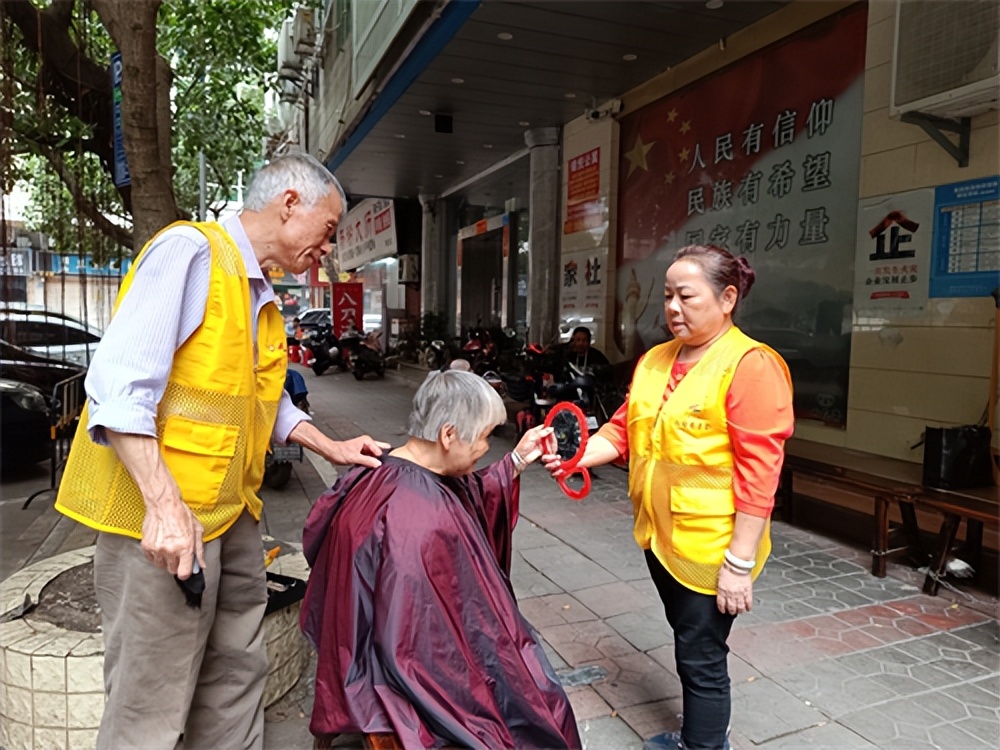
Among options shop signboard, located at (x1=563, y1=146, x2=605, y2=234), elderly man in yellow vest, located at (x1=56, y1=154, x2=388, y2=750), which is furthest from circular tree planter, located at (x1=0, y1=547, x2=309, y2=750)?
shop signboard, located at (x1=563, y1=146, x2=605, y2=234)

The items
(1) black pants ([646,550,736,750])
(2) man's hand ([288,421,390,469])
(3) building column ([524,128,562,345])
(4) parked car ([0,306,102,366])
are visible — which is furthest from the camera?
(3) building column ([524,128,562,345])

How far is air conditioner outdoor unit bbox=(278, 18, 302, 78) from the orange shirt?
63.8 feet

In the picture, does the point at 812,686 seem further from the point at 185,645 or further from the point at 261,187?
the point at 261,187

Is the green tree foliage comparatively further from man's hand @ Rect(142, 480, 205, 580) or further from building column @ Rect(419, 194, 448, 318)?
building column @ Rect(419, 194, 448, 318)

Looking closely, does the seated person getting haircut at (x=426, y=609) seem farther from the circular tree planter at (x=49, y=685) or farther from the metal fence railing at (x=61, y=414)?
the metal fence railing at (x=61, y=414)

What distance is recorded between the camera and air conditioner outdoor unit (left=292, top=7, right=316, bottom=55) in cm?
1717

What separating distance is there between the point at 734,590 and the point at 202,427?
1.44 metres

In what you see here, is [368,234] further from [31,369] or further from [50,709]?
[50,709]

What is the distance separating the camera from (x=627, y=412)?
7.39 ft

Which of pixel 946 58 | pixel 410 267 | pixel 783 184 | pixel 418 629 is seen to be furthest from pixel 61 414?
pixel 410 267

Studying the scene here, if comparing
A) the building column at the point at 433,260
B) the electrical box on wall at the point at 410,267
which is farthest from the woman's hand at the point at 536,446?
the electrical box on wall at the point at 410,267

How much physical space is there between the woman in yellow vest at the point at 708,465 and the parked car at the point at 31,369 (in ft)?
22.5

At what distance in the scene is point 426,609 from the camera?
1.81 metres

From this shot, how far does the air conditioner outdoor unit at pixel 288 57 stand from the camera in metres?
18.5
